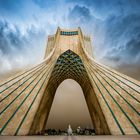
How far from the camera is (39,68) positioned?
881 centimetres

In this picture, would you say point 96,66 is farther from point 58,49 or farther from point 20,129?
point 20,129

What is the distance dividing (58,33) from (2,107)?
1062cm

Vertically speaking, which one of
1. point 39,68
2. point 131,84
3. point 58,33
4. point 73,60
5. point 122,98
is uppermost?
point 58,33

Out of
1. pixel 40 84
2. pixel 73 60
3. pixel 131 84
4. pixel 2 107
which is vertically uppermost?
pixel 73 60

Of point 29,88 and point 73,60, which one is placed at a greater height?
point 73,60

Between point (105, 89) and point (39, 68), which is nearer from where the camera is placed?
point (105, 89)

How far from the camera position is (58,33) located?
1366 centimetres

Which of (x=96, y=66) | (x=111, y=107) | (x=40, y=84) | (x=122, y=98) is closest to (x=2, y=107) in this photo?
(x=40, y=84)

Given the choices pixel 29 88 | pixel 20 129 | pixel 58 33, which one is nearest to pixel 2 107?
pixel 20 129

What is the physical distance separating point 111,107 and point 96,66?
3.75 m

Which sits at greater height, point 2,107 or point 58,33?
point 58,33

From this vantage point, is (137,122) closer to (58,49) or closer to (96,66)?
(96,66)

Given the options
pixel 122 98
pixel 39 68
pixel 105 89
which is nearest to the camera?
pixel 122 98

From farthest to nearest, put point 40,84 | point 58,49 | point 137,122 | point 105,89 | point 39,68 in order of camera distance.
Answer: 1. point 58,49
2. point 39,68
3. point 40,84
4. point 105,89
5. point 137,122
